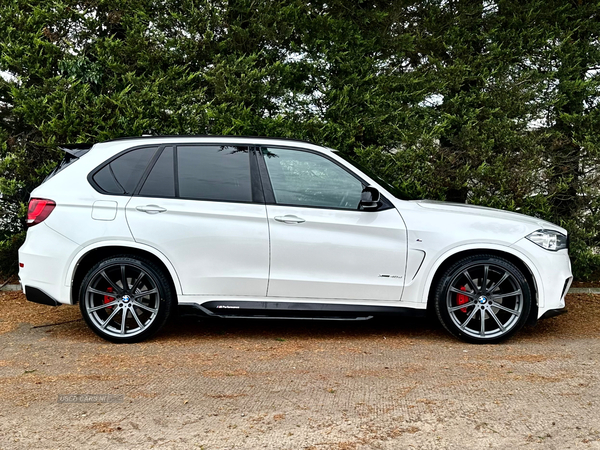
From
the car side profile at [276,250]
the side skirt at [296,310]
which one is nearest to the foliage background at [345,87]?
the car side profile at [276,250]

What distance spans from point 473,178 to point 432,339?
8.85 ft

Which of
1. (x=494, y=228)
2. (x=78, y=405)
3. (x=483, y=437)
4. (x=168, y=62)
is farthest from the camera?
(x=168, y=62)

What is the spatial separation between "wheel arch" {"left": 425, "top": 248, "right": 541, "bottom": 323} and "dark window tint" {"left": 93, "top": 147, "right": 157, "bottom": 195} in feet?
9.68

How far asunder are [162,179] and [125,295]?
1.16m

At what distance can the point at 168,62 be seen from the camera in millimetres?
8008

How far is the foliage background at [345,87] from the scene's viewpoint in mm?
7902

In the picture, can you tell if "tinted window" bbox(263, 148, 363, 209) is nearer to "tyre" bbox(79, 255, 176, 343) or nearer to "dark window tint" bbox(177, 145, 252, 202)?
"dark window tint" bbox(177, 145, 252, 202)

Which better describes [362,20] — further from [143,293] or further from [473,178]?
[143,293]

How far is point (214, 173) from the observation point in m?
6.09

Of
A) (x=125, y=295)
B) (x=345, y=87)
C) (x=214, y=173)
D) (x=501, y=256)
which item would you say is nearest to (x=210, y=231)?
(x=214, y=173)

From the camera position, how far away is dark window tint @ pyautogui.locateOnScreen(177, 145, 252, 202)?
6027 millimetres

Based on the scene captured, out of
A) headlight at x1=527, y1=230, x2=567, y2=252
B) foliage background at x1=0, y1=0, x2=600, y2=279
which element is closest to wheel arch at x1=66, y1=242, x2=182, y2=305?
foliage background at x1=0, y1=0, x2=600, y2=279

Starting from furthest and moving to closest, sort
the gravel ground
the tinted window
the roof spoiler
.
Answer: the roof spoiler
the tinted window
the gravel ground

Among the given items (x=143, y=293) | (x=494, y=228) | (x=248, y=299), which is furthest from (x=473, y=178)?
(x=143, y=293)
